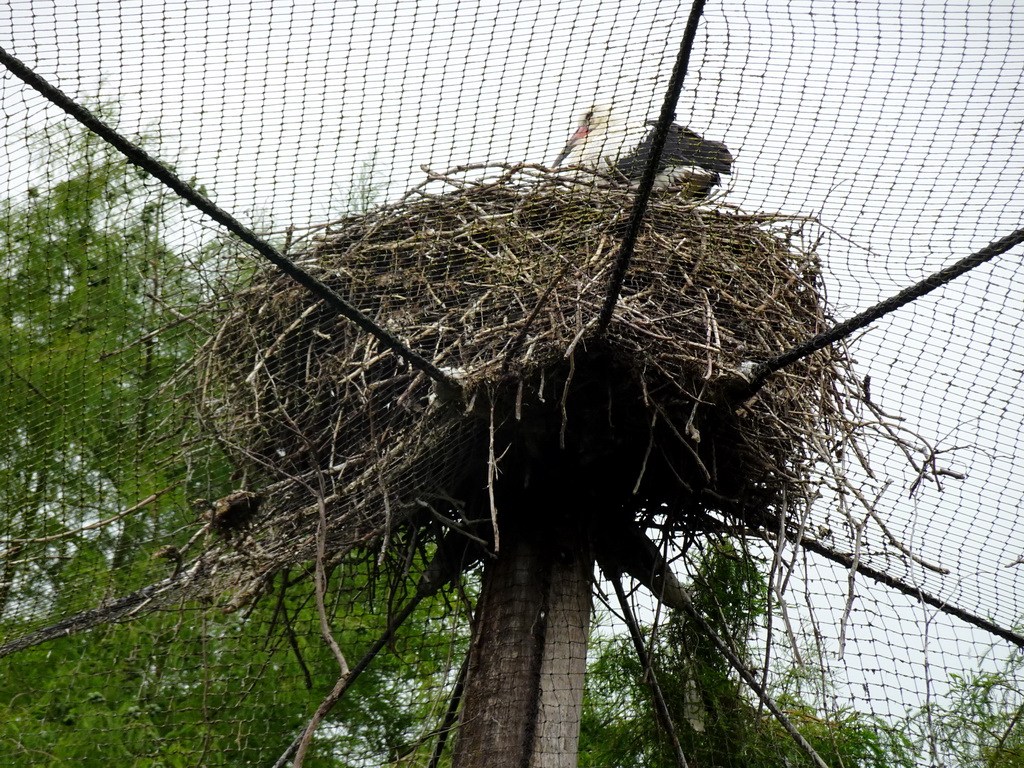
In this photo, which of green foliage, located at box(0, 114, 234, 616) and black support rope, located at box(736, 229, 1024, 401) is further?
green foliage, located at box(0, 114, 234, 616)

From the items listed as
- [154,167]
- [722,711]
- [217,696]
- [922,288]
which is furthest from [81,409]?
[922,288]

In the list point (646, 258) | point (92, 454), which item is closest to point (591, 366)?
point (646, 258)

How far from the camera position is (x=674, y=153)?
333cm

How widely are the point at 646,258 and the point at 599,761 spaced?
1726mm

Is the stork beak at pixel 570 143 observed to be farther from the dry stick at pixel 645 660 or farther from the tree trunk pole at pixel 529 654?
the dry stick at pixel 645 660

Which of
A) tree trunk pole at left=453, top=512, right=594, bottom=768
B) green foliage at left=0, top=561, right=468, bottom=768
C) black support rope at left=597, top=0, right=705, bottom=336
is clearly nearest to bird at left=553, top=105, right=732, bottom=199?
black support rope at left=597, top=0, right=705, bottom=336

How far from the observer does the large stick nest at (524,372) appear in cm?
262

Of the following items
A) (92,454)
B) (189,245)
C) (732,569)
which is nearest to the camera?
(189,245)

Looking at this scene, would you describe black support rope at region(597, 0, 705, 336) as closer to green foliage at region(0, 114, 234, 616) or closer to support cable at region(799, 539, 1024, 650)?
support cable at region(799, 539, 1024, 650)

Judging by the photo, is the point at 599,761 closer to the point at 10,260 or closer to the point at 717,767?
the point at 717,767

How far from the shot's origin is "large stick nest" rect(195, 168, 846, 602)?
2.62 m

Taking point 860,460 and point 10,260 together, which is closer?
point 860,460

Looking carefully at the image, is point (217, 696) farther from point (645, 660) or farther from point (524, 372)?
point (524, 372)

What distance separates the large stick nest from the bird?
142 mm
